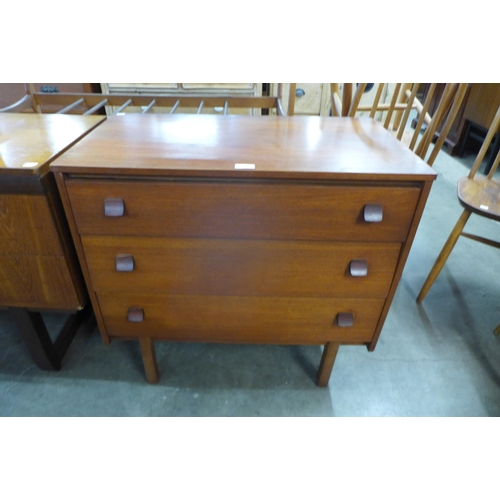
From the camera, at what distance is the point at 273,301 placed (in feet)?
2.97

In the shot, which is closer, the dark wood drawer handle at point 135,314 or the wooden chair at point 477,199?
the dark wood drawer handle at point 135,314

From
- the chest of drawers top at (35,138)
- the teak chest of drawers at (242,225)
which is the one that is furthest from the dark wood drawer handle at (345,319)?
the chest of drawers top at (35,138)

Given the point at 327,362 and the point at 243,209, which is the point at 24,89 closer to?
the point at 243,209

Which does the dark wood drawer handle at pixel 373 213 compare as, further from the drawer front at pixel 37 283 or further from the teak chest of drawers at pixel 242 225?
the drawer front at pixel 37 283

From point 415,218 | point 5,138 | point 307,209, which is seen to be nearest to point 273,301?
point 307,209

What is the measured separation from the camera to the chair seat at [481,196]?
47.8 inches

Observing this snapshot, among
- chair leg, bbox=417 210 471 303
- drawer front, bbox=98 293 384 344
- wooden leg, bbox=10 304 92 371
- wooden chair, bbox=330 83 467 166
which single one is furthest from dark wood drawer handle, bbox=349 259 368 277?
wooden leg, bbox=10 304 92 371

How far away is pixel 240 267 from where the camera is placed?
843 mm

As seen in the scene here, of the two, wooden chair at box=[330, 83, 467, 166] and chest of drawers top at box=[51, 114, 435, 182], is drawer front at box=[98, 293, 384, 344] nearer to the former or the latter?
chest of drawers top at box=[51, 114, 435, 182]

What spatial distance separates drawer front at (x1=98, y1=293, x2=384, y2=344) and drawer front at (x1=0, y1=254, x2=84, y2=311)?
106 mm

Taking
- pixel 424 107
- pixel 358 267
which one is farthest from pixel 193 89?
pixel 358 267

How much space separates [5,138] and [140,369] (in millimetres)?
832

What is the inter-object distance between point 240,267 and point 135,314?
33 cm
